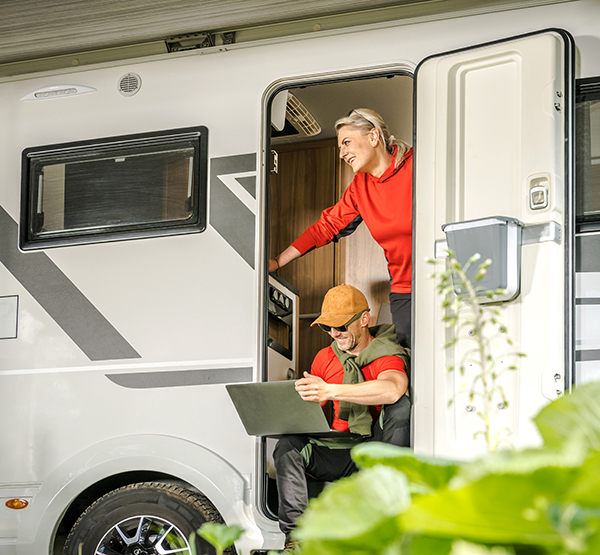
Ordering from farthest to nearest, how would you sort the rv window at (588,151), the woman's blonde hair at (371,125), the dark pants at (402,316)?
1. the woman's blonde hair at (371,125)
2. the dark pants at (402,316)
3. the rv window at (588,151)

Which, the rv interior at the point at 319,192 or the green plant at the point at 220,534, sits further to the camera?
the rv interior at the point at 319,192

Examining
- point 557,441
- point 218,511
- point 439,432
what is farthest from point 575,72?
point 557,441

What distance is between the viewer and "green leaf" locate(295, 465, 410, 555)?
26 centimetres

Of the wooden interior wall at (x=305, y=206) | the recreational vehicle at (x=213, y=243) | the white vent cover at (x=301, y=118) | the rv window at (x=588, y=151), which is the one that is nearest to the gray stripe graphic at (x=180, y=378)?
the recreational vehicle at (x=213, y=243)

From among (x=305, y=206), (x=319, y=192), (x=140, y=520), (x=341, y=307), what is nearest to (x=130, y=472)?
(x=140, y=520)

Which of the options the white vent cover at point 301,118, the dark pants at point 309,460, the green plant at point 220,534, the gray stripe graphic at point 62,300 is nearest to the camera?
the green plant at point 220,534

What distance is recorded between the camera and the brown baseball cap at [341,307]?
3633mm

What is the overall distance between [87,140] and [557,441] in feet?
11.8

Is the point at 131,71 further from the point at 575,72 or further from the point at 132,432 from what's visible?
the point at 575,72

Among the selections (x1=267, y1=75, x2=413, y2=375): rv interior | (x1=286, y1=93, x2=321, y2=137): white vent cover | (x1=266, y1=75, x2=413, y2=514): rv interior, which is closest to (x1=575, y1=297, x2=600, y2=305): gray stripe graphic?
(x1=266, y1=75, x2=413, y2=514): rv interior

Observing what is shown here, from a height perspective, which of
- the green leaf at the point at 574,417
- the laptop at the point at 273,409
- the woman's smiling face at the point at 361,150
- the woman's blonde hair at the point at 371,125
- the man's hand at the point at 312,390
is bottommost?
the laptop at the point at 273,409

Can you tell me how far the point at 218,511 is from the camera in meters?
3.20

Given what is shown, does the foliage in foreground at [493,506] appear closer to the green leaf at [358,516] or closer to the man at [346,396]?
the green leaf at [358,516]

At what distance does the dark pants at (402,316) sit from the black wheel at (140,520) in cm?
115
